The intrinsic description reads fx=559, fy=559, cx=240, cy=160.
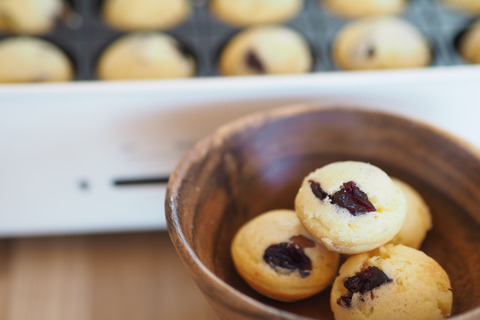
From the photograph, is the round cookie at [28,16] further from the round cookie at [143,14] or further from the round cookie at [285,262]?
the round cookie at [285,262]

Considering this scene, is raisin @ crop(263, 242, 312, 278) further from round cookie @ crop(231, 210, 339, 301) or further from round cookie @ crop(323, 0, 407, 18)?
round cookie @ crop(323, 0, 407, 18)

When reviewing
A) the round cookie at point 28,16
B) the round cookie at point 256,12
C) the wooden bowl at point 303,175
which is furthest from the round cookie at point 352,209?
the round cookie at point 28,16

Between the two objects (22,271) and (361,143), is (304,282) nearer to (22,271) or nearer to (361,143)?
(361,143)

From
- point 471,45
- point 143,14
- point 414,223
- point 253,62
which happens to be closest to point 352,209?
point 414,223

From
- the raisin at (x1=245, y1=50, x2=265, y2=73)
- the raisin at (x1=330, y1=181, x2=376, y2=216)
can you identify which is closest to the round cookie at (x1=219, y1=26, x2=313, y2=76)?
the raisin at (x1=245, y1=50, x2=265, y2=73)

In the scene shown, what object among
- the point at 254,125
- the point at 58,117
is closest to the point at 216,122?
the point at 254,125

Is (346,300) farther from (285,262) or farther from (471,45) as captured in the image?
(471,45)

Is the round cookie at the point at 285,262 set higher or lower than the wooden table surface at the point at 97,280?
higher
